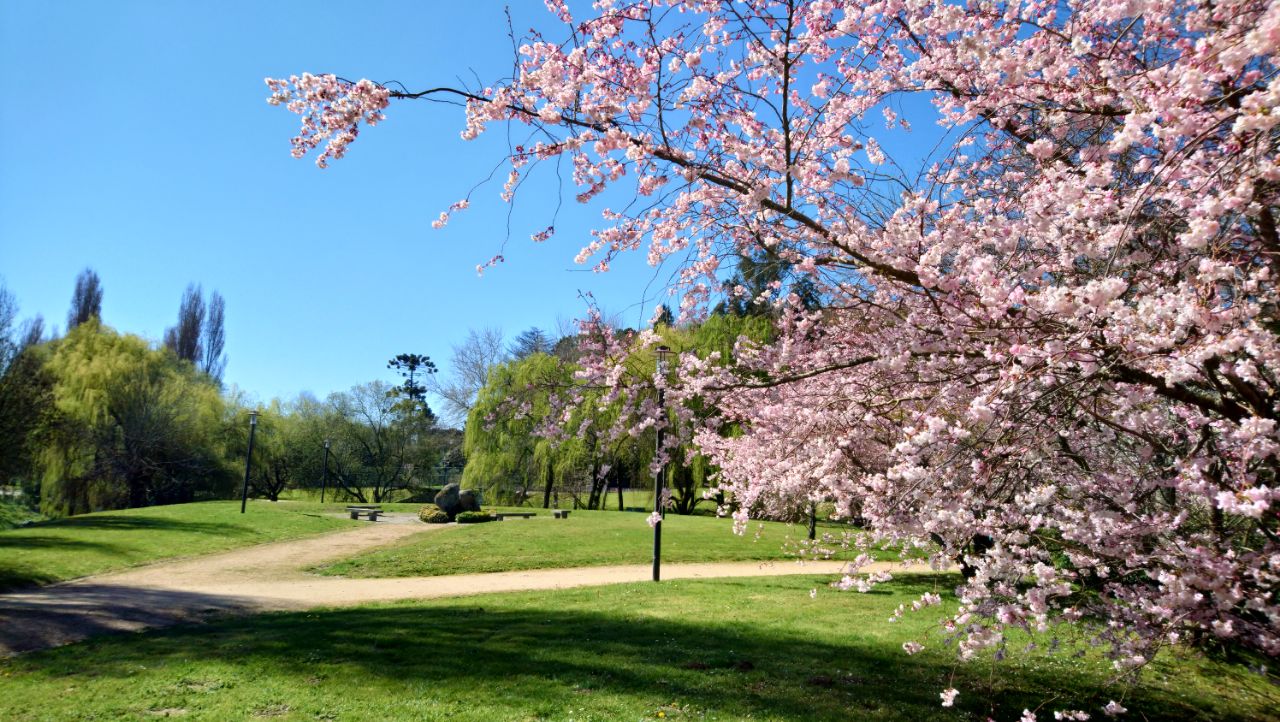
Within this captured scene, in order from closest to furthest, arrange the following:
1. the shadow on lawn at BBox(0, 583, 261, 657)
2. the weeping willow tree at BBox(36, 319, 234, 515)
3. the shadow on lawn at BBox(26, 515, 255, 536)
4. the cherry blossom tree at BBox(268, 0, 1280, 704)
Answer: the cherry blossom tree at BBox(268, 0, 1280, 704)
the shadow on lawn at BBox(0, 583, 261, 657)
the shadow on lawn at BBox(26, 515, 255, 536)
the weeping willow tree at BBox(36, 319, 234, 515)

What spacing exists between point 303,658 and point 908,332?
6329mm

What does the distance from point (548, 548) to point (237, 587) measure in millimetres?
6546

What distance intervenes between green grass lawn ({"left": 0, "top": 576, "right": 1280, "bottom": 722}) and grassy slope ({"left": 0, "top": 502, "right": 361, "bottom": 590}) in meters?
6.61

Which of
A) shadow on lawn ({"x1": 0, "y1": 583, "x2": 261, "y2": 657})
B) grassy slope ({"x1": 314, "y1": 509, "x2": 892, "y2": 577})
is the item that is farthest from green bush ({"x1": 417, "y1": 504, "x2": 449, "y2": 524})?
shadow on lawn ({"x1": 0, "y1": 583, "x2": 261, "y2": 657})

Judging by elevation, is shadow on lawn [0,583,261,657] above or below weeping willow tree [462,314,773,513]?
below

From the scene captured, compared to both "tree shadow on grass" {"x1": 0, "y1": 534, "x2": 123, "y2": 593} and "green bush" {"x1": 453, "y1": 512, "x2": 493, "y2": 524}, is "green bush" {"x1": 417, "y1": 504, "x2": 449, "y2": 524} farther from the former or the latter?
"tree shadow on grass" {"x1": 0, "y1": 534, "x2": 123, "y2": 593}

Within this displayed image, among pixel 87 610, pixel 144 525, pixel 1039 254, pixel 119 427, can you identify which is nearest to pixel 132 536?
pixel 144 525

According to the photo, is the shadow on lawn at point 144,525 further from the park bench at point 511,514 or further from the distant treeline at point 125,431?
the park bench at point 511,514

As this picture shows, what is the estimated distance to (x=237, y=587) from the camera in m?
Result: 11.8

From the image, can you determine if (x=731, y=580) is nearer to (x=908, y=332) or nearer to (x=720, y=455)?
(x=720, y=455)

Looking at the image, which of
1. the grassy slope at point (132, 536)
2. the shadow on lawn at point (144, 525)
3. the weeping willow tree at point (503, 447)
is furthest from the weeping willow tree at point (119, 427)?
the weeping willow tree at point (503, 447)

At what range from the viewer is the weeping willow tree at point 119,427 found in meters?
24.3

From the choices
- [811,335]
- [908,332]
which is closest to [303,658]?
[811,335]

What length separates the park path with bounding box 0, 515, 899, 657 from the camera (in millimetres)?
8719
